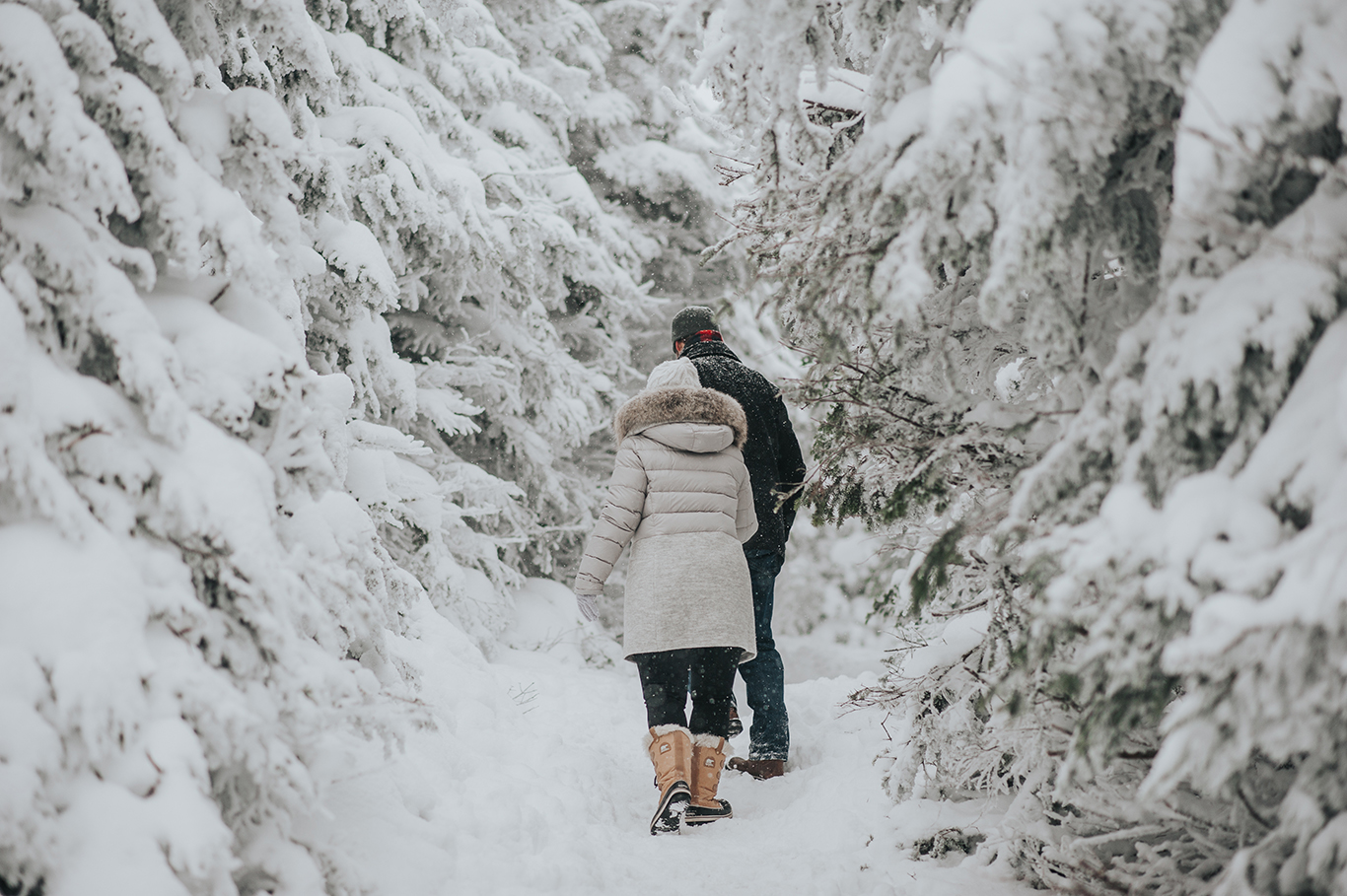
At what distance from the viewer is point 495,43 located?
9195 mm

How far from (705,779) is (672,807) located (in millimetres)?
265

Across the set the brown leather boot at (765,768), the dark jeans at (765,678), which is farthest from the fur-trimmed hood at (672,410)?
the brown leather boot at (765,768)

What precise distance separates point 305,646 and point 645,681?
214 cm

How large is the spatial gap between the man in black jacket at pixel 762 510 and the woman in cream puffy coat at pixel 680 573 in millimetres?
669

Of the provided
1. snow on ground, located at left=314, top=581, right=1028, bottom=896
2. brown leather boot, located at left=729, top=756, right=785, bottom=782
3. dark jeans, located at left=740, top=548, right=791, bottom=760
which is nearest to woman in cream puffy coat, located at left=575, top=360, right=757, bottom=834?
snow on ground, located at left=314, top=581, right=1028, bottom=896

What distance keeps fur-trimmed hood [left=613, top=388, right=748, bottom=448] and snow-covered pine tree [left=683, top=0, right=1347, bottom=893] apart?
1497 millimetres

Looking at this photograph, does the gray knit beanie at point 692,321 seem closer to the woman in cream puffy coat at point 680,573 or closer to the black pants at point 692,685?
the woman in cream puffy coat at point 680,573

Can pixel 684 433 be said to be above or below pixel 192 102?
below

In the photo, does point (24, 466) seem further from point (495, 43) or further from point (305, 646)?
point (495, 43)

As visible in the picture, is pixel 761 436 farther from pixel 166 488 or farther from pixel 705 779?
pixel 166 488

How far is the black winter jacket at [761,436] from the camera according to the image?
5016 millimetres

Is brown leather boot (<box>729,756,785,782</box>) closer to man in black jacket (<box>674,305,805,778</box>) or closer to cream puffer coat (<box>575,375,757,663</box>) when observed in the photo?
man in black jacket (<box>674,305,805,778</box>)

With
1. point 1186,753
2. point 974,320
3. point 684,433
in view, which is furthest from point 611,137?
point 1186,753

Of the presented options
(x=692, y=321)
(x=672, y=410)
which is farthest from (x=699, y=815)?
(x=692, y=321)
